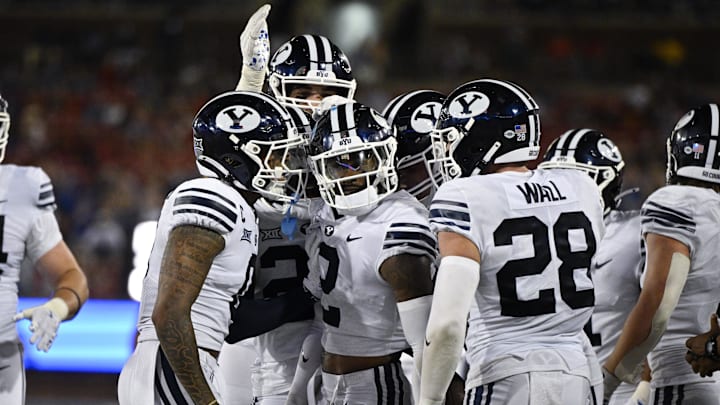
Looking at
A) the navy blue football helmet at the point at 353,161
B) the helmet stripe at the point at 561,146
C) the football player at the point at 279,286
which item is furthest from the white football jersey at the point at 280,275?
the helmet stripe at the point at 561,146

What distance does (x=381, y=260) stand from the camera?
339 cm

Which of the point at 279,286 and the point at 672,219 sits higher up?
the point at 672,219

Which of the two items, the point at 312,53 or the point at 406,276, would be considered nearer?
the point at 406,276

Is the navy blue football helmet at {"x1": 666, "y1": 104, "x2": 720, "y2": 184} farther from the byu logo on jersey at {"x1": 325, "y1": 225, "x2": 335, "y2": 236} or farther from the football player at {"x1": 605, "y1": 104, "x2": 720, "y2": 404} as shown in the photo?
the byu logo on jersey at {"x1": 325, "y1": 225, "x2": 335, "y2": 236}

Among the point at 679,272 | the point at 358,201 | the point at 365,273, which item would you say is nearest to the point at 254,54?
the point at 358,201

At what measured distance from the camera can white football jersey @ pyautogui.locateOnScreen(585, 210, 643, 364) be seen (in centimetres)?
453

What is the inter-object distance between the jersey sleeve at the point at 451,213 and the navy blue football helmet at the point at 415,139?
0.76 m

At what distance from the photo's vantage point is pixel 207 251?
→ 3225 millimetres

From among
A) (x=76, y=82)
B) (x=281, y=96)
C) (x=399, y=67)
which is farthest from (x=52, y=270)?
(x=399, y=67)

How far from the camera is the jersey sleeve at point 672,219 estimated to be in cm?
397

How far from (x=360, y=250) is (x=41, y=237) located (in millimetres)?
1610

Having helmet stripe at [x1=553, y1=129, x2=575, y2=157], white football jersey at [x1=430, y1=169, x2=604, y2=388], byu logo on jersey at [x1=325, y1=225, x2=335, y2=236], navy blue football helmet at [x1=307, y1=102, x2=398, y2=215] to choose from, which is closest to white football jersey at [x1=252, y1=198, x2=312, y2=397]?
byu logo on jersey at [x1=325, y1=225, x2=335, y2=236]

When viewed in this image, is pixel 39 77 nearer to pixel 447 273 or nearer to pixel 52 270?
pixel 52 270

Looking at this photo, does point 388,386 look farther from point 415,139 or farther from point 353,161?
point 415,139
